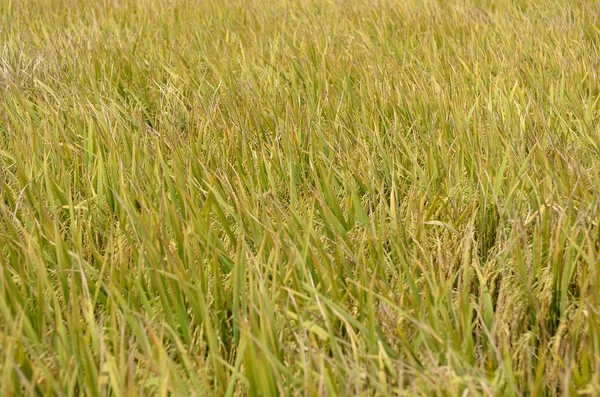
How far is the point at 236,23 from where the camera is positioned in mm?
2895

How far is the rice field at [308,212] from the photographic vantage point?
810 millimetres

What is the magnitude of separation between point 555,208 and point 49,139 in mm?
1015

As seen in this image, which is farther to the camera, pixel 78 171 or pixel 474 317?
pixel 78 171

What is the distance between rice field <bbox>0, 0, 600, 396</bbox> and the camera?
810 millimetres

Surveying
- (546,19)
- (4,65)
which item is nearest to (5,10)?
(4,65)

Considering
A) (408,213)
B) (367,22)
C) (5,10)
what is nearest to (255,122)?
(408,213)

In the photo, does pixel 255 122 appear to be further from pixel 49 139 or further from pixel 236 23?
pixel 236 23

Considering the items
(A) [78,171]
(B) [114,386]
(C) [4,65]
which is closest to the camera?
(B) [114,386]

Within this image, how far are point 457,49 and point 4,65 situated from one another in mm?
1325

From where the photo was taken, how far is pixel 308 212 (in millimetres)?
1215

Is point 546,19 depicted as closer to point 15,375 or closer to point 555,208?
point 555,208

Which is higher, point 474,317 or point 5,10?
point 5,10

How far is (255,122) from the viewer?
1.60 metres

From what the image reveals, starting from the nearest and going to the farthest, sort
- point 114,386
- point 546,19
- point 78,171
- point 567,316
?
point 114,386
point 567,316
point 78,171
point 546,19
